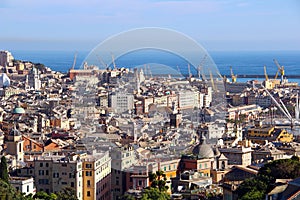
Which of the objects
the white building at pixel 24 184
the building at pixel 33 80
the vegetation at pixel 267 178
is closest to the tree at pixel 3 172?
the white building at pixel 24 184

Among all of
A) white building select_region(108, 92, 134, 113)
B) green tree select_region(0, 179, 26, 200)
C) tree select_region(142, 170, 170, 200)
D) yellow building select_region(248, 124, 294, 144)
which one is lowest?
tree select_region(142, 170, 170, 200)

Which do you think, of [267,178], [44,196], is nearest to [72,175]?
[44,196]

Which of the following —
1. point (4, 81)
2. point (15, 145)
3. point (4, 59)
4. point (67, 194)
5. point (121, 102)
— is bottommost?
point (67, 194)

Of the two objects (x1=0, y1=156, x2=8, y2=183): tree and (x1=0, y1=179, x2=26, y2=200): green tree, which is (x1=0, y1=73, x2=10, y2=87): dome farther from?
(x1=0, y1=179, x2=26, y2=200): green tree

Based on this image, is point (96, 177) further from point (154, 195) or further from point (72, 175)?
point (154, 195)

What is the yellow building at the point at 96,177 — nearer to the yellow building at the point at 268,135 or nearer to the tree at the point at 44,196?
the tree at the point at 44,196

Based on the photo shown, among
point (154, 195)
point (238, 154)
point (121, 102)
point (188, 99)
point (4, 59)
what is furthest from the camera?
point (4, 59)

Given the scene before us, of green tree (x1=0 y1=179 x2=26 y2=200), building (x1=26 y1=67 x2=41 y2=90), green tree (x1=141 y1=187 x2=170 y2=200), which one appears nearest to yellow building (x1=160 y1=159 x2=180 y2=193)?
green tree (x1=141 y1=187 x2=170 y2=200)
